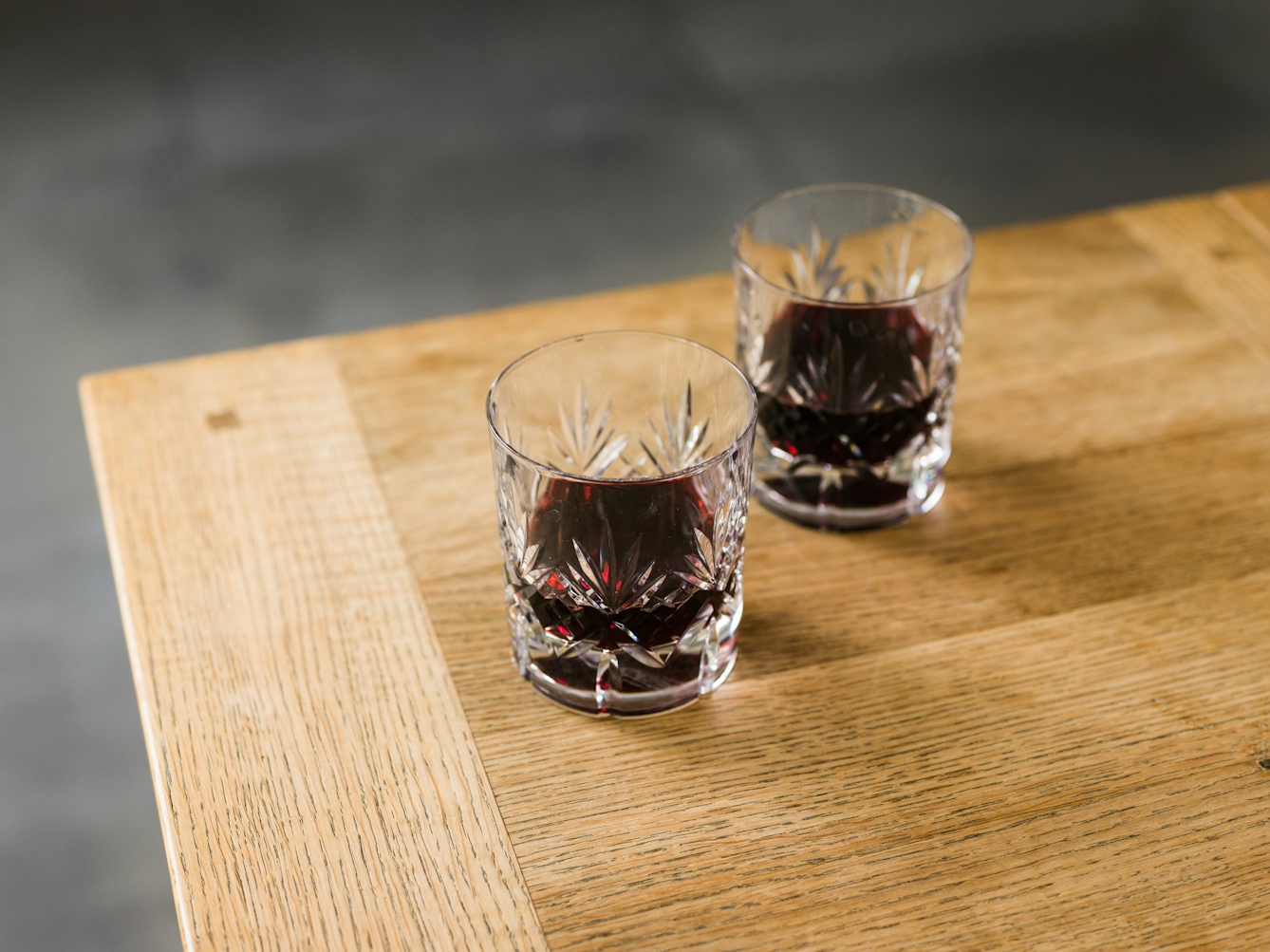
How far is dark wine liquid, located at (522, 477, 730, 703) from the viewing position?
0.47 metres

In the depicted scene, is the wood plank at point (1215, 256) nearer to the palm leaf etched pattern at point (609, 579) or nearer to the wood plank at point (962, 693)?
the wood plank at point (962, 693)

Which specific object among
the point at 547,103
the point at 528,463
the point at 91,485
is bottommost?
the point at 91,485

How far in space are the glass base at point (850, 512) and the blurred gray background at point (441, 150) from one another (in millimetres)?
830

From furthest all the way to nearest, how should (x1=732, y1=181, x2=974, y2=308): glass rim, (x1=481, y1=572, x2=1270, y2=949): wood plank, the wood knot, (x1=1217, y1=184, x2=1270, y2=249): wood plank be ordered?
1. (x1=1217, y1=184, x2=1270, y2=249): wood plank
2. the wood knot
3. (x1=732, y1=181, x2=974, y2=308): glass rim
4. (x1=481, y1=572, x2=1270, y2=949): wood plank

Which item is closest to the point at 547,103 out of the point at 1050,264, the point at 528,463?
the point at 1050,264

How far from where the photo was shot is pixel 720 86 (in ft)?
7.13

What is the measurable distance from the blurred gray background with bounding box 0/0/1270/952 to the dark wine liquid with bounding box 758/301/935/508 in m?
0.85

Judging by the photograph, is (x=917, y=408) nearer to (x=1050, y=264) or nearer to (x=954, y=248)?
(x=954, y=248)

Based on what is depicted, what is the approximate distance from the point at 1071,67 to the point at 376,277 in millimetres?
1296

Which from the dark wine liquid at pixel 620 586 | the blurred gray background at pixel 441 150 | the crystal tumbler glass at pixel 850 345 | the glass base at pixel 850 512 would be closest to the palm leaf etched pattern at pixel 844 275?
the crystal tumbler glass at pixel 850 345

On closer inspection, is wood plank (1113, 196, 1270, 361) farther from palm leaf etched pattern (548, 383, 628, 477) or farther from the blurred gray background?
the blurred gray background

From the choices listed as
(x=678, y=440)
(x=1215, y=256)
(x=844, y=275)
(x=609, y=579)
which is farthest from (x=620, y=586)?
(x=1215, y=256)

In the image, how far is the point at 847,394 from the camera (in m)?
0.58

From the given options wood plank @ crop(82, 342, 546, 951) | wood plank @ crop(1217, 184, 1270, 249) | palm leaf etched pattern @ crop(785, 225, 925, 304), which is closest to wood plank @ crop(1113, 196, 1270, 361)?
wood plank @ crop(1217, 184, 1270, 249)
